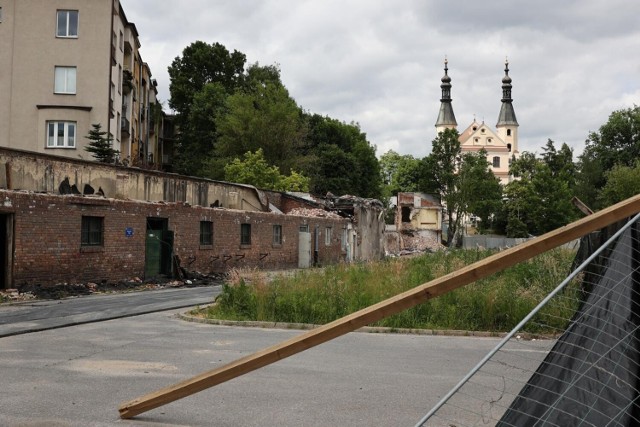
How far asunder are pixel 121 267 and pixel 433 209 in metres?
66.9

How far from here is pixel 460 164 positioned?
3875 inches

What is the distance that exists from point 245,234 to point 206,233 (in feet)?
12.8

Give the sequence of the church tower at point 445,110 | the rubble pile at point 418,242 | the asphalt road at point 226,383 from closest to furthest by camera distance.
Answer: the asphalt road at point 226,383, the rubble pile at point 418,242, the church tower at point 445,110

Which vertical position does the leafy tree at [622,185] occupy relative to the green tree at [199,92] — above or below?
below

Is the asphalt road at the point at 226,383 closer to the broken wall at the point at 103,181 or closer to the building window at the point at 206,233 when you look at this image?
the broken wall at the point at 103,181

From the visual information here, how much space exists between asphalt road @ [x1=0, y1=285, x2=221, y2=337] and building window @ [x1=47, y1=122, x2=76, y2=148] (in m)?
20.6

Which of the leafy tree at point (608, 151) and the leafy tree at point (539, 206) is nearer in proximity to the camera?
the leafy tree at point (539, 206)

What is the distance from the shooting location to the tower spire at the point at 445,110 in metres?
145

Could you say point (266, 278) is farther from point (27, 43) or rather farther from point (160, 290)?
point (27, 43)

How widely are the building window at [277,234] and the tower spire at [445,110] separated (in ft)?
357

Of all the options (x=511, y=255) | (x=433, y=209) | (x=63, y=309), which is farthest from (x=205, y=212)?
(x=433, y=209)

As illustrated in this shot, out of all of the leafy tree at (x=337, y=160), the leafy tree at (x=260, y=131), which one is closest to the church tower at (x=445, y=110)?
the leafy tree at (x=337, y=160)

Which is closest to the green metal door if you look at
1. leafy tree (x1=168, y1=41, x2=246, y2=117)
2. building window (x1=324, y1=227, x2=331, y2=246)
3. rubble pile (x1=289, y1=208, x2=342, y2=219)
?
building window (x1=324, y1=227, x2=331, y2=246)

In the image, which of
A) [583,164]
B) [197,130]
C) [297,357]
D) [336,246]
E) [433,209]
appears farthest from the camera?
[583,164]
